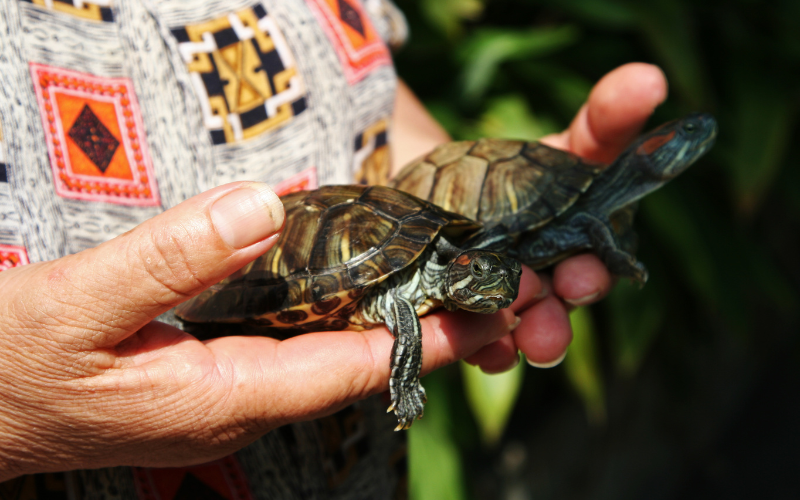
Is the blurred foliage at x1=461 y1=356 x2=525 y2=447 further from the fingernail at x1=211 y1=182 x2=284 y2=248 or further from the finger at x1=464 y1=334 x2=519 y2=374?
the fingernail at x1=211 y1=182 x2=284 y2=248

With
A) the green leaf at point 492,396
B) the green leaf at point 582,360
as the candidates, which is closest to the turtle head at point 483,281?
the green leaf at point 492,396

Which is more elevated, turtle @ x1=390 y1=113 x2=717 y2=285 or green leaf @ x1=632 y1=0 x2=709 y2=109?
green leaf @ x1=632 y1=0 x2=709 y2=109

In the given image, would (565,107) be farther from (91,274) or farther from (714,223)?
(91,274)

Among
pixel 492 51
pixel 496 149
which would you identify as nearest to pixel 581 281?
pixel 496 149

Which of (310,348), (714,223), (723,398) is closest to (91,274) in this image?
(310,348)

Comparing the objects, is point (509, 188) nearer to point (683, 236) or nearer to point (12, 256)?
point (12, 256)

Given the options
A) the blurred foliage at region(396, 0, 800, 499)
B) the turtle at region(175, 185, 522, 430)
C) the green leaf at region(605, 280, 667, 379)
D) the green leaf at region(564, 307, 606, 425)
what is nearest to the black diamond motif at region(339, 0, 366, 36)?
the turtle at region(175, 185, 522, 430)

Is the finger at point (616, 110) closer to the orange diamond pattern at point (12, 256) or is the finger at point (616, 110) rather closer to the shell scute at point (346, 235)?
the shell scute at point (346, 235)
